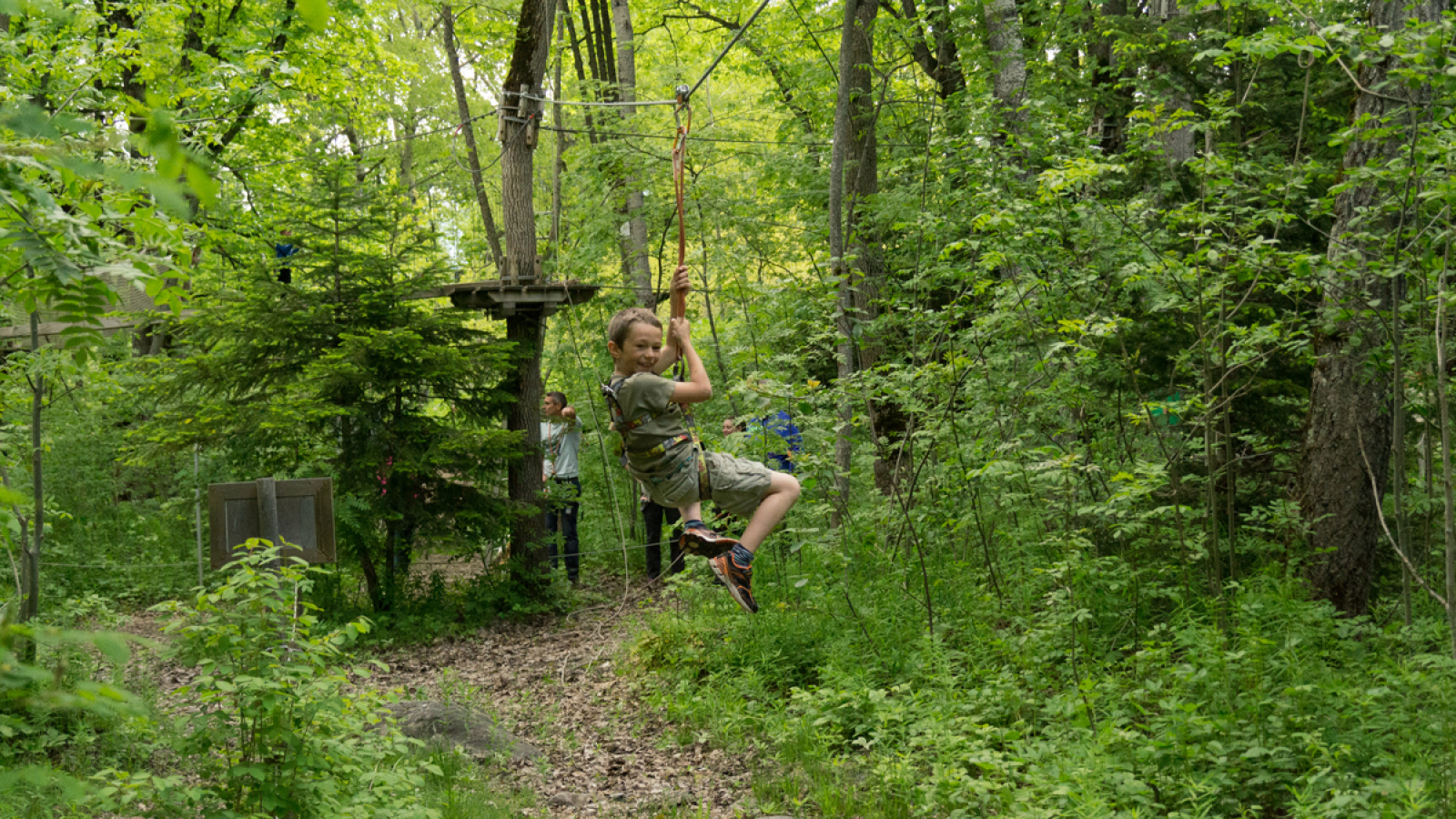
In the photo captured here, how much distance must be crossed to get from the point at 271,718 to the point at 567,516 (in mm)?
7336

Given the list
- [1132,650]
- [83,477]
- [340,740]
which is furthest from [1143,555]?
[83,477]

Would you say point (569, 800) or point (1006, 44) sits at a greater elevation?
point (1006, 44)

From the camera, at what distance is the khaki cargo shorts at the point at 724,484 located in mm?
5375

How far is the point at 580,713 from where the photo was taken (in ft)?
24.7

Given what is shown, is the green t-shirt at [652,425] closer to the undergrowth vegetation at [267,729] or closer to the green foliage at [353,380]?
the undergrowth vegetation at [267,729]

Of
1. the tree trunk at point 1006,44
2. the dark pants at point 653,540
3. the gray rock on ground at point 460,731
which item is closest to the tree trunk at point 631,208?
the dark pants at point 653,540

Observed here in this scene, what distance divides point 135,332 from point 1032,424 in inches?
490

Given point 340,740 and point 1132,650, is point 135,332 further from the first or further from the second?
point 1132,650

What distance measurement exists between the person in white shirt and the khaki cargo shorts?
18.9 feet

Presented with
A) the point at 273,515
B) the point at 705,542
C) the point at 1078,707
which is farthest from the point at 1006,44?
the point at 273,515

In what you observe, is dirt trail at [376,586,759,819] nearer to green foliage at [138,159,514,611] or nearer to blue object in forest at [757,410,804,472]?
green foliage at [138,159,514,611]

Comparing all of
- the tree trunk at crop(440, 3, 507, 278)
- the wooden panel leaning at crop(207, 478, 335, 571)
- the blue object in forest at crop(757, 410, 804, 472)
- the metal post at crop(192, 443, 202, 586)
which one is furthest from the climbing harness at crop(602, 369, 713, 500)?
the tree trunk at crop(440, 3, 507, 278)

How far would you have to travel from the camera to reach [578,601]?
11.1 metres

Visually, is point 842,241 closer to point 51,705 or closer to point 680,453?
point 680,453
